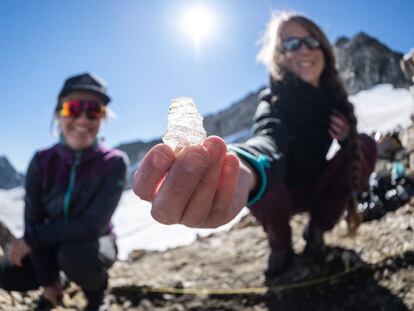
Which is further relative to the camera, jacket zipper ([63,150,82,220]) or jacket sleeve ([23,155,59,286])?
jacket zipper ([63,150,82,220])

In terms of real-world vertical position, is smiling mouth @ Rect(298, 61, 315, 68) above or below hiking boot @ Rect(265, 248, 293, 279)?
above

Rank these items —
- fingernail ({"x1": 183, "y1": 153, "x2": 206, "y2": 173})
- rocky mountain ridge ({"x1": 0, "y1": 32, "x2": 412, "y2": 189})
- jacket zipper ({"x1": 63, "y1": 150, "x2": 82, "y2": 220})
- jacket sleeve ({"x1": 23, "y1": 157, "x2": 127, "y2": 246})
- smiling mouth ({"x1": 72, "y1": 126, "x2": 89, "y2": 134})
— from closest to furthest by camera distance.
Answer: fingernail ({"x1": 183, "y1": 153, "x2": 206, "y2": 173}) < jacket sleeve ({"x1": 23, "y1": 157, "x2": 127, "y2": 246}) < jacket zipper ({"x1": 63, "y1": 150, "x2": 82, "y2": 220}) < smiling mouth ({"x1": 72, "y1": 126, "x2": 89, "y2": 134}) < rocky mountain ridge ({"x1": 0, "y1": 32, "x2": 412, "y2": 189})

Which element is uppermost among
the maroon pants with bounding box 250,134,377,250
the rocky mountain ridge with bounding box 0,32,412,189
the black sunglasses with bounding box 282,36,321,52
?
the rocky mountain ridge with bounding box 0,32,412,189

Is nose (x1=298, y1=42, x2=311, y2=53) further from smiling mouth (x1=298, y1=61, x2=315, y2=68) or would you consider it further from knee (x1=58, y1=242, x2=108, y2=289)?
knee (x1=58, y1=242, x2=108, y2=289)

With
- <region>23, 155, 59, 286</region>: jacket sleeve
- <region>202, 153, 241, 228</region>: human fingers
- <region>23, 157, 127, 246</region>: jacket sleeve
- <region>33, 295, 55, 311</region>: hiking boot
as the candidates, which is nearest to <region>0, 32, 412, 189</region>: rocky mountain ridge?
<region>23, 157, 127, 246</region>: jacket sleeve

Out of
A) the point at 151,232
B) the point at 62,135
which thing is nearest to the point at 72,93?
the point at 62,135

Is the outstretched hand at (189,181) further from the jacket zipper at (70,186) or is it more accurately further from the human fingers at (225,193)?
the jacket zipper at (70,186)

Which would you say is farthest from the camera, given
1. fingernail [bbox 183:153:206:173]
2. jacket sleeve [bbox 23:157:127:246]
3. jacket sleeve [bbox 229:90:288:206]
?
jacket sleeve [bbox 23:157:127:246]
